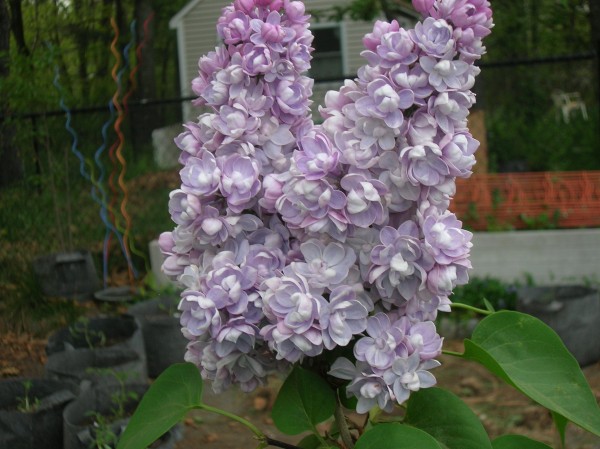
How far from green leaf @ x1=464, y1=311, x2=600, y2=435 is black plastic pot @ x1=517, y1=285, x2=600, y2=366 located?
2.71 meters

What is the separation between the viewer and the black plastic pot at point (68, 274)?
4.80 meters

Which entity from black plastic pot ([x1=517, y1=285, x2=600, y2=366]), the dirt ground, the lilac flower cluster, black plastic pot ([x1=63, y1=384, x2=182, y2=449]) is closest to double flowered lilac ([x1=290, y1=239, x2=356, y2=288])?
the lilac flower cluster

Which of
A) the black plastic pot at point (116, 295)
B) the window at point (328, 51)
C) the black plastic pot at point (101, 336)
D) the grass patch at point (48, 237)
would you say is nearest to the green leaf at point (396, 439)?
the black plastic pot at point (101, 336)

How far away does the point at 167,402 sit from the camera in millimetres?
1293

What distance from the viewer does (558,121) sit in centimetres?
1177

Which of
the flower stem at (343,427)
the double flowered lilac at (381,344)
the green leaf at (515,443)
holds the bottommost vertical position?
the green leaf at (515,443)

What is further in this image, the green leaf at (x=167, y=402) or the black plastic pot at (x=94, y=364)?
the black plastic pot at (x=94, y=364)

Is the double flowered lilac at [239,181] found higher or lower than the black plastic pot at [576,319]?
higher

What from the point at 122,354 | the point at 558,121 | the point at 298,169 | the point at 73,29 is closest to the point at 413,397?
the point at 298,169

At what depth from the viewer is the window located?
15789 mm

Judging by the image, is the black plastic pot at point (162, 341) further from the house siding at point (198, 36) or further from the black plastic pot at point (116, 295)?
the house siding at point (198, 36)

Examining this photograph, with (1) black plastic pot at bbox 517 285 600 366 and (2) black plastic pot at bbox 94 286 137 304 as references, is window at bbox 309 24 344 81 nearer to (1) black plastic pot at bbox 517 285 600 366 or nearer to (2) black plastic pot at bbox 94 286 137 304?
(2) black plastic pot at bbox 94 286 137 304

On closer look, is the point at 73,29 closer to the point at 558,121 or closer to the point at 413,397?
the point at 413,397

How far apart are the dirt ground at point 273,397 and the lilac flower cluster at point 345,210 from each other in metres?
1.82
